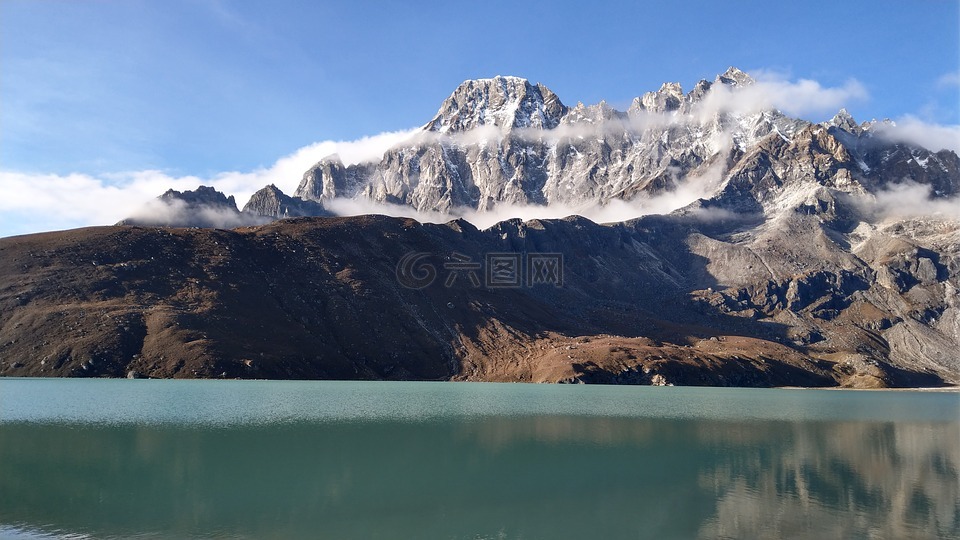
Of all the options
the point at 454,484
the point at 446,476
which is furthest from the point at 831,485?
the point at 446,476

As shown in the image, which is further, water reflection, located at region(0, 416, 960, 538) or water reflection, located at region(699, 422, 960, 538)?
water reflection, located at region(699, 422, 960, 538)

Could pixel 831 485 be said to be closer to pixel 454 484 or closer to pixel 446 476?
pixel 454 484

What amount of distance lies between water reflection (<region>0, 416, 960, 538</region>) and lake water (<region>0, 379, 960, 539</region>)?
20 centimetres

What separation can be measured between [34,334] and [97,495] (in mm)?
151358

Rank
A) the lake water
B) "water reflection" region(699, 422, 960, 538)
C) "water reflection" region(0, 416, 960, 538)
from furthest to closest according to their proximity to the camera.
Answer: "water reflection" region(699, 422, 960, 538)
the lake water
"water reflection" region(0, 416, 960, 538)

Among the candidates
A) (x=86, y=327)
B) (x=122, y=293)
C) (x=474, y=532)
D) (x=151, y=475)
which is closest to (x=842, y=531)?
(x=474, y=532)

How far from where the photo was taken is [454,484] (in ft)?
150

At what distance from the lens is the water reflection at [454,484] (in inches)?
1427

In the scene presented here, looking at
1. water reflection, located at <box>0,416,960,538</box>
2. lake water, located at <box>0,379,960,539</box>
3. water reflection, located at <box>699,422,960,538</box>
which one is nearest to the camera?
water reflection, located at <box>0,416,960,538</box>

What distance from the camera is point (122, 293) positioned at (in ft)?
619

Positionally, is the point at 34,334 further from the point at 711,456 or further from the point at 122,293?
the point at 711,456

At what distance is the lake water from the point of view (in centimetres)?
3641

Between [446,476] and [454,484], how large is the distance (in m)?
2.58

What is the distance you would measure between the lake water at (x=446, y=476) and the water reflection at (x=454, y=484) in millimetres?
197
